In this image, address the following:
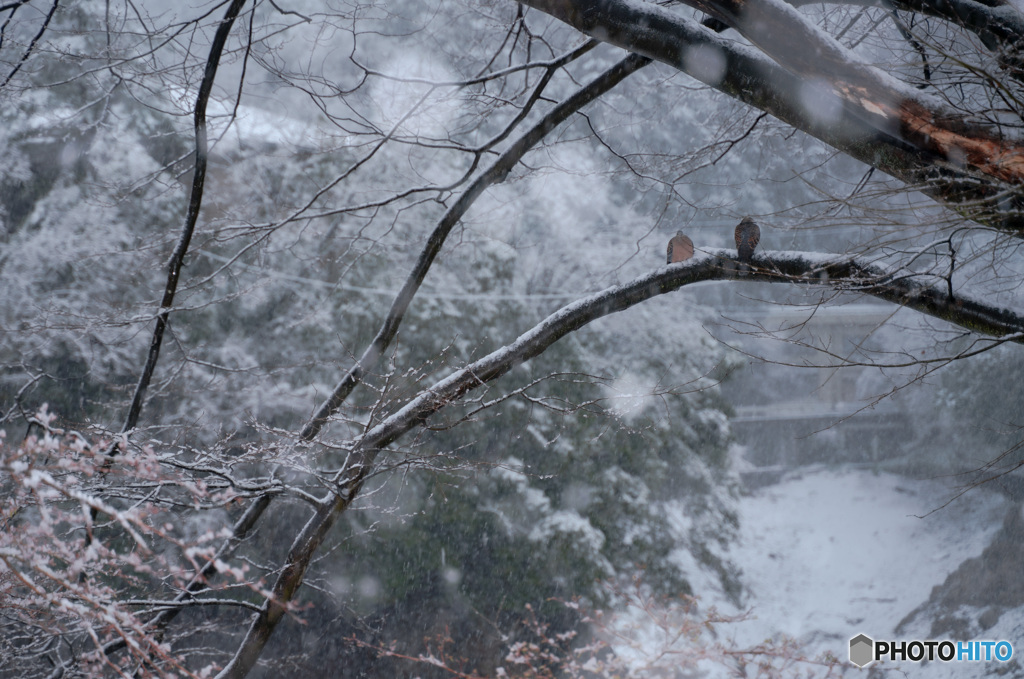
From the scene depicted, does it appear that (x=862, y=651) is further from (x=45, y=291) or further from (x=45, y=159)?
(x=45, y=159)

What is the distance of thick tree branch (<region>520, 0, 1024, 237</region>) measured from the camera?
5.22ft

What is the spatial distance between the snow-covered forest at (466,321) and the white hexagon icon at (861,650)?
182 millimetres

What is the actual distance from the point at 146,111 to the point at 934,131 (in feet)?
23.3

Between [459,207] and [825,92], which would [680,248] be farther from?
[459,207]

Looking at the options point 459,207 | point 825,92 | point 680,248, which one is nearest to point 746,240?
point 680,248

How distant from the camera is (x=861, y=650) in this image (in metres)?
6.70

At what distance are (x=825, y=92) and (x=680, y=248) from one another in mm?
878

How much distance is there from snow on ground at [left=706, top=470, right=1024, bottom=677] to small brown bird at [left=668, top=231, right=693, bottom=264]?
19.9 feet

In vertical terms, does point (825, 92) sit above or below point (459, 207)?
below

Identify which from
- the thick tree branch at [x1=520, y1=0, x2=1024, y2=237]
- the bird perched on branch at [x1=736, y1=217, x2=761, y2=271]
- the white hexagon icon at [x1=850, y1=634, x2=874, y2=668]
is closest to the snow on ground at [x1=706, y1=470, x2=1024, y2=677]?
the white hexagon icon at [x1=850, y1=634, x2=874, y2=668]

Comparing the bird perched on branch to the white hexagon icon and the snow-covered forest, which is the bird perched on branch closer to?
the snow-covered forest

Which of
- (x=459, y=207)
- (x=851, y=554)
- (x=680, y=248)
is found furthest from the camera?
(x=851, y=554)

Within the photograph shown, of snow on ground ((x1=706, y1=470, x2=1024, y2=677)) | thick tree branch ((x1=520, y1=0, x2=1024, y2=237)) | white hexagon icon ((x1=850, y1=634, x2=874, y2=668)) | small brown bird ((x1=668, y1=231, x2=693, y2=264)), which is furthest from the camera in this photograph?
snow on ground ((x1=706, y1=470, x2=1024, y2=677))

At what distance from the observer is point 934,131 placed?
1.65m
